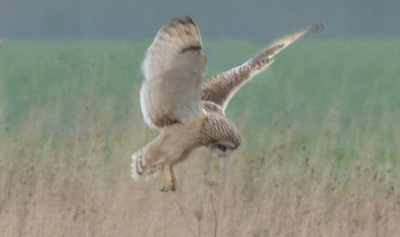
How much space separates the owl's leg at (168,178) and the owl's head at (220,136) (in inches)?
8.4

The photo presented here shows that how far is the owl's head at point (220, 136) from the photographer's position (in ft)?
26.1

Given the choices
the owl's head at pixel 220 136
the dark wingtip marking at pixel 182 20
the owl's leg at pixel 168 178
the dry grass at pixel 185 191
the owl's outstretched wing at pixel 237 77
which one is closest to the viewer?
the dark wingtip marking at pixel 182 20

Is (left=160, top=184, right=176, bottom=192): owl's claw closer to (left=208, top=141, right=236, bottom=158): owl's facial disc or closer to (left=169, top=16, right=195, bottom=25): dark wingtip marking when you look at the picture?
(left=208, top=141, right=236, bottom=158): owl's facial disc

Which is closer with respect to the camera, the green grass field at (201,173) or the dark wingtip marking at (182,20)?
the dark wingtip marking at (182,20)

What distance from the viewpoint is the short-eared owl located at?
7488 mm

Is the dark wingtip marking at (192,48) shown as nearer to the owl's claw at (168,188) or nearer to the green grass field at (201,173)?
the green grass field at (201,173)

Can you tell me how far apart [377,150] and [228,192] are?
3.23 ft

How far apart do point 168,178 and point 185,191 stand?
921mm

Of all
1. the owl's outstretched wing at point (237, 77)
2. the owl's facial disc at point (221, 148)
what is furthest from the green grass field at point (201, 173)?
the owl's outstretched wing at point (237, 77)

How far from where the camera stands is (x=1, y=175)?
9172mm

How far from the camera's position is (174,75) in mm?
7645

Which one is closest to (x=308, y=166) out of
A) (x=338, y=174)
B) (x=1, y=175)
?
(x=338, y=174)

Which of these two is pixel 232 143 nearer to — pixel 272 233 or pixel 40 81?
pixel 272 233

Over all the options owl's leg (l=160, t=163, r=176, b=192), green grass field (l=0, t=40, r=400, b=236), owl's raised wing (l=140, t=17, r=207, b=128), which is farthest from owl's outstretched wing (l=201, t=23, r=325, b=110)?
owl's raised wing (l=140, t=17, r=207, b=128)
